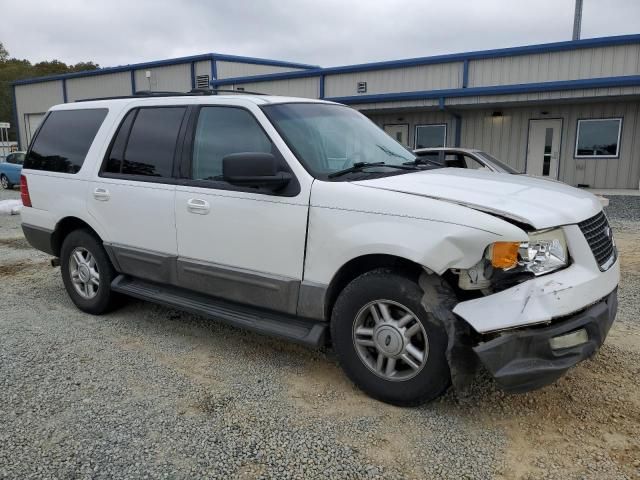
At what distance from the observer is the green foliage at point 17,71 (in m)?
64.2

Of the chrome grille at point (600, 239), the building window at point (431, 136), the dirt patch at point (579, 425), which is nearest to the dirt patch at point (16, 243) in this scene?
the dirt patch at point (579, 425)

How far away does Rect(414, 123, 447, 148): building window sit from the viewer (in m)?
18.8

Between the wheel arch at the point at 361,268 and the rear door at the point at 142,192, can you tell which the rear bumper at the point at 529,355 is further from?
the rear door at the point at 142,192

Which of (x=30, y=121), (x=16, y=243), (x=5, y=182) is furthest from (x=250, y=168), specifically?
(x=30, y=121)

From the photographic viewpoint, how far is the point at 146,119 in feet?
14.8

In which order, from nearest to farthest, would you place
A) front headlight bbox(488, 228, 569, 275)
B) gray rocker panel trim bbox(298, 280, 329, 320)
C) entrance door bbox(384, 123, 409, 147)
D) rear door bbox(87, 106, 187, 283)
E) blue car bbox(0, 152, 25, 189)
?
front headlight bbox(488, 228, 569, 275) < gray rocker panel trim bbox(298, 280, 329, 320) < rear door bbox(87, 106, 187, 283) < entrance door bbox(384, 123, 409, 147) < blue car bbox(0, 152, 25, 189)

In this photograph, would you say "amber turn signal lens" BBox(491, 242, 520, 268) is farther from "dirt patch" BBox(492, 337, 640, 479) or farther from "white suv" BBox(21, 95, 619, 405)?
"dirt patch" BBox(492, 337, 640, 479)

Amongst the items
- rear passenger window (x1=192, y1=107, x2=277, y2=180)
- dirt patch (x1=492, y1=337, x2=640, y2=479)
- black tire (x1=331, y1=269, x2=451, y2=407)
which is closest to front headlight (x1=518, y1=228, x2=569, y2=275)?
black tire (x1=331, y1=269, x2=451, y2=407)

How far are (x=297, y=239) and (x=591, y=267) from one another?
176 centimetres

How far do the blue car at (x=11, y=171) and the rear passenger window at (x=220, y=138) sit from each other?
1850cm

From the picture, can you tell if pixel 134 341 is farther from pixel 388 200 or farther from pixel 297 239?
pixel 388 200

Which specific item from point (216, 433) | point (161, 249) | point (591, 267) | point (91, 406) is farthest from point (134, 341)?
point (591, 267)

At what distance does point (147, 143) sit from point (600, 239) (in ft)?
11.5

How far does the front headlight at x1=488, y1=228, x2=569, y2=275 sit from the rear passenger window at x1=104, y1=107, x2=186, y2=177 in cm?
265
